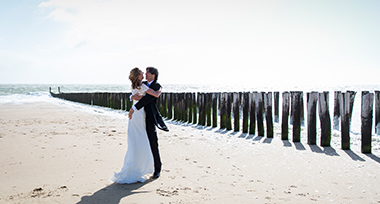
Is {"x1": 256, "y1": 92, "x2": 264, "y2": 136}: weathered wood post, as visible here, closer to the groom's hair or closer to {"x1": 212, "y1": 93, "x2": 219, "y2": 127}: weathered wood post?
{"x1": 212, "y1": 93, "x2": 219, "y2": 127}: weathered wood post

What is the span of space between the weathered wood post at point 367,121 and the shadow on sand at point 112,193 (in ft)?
14.3

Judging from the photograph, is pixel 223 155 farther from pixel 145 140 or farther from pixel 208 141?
pixel 145 140

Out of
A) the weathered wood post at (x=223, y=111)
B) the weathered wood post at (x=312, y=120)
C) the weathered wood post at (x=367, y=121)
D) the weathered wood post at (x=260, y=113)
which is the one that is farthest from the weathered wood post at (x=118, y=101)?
the weathered wood post at (x=367, y=121)

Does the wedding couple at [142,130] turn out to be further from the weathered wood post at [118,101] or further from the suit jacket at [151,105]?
the weathered wood post at [118,101]

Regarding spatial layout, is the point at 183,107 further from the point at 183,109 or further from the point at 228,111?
the point at 228,111

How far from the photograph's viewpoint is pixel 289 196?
127 inches

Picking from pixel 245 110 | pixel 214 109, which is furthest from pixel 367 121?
pixel 214 109

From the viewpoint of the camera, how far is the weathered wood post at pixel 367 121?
5.40m

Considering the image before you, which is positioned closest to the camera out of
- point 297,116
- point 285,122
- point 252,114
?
point 297,116

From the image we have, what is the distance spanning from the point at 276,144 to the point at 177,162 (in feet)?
8.77

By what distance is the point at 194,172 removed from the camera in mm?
4125

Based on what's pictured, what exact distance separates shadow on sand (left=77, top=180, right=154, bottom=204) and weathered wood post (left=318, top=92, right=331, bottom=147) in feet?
13.6

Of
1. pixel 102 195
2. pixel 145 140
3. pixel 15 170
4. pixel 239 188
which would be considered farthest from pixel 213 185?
pixel 15 170

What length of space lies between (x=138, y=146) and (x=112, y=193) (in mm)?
772
